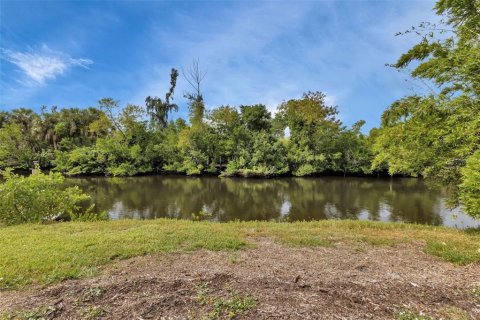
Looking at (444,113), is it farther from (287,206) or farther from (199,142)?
(199,142)

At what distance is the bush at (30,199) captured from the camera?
9055mm

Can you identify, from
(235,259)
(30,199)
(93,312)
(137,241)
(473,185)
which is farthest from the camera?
(30,199)

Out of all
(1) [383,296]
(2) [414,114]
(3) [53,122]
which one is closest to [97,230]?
(1) [383,296]

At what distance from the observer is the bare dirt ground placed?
3.48 metres

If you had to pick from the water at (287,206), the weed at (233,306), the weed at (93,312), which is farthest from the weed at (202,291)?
the water at (287,206)

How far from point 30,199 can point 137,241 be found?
18.2 ft

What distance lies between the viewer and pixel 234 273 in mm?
4586

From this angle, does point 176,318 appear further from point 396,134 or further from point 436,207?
point 436,207

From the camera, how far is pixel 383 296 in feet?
12.7

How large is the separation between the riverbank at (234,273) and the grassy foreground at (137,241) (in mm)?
27

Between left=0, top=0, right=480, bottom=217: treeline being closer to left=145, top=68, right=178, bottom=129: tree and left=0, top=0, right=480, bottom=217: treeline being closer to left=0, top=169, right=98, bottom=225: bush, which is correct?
left=145, top=68, right=178, bottom=129: tree

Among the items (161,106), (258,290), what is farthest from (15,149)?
(258,290)

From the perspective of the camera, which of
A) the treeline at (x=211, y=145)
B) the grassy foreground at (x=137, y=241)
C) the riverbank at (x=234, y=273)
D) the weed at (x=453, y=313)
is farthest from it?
the treeline at (x=211, y=145)

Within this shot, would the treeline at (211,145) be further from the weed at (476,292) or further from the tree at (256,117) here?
the weed at (476,292)
